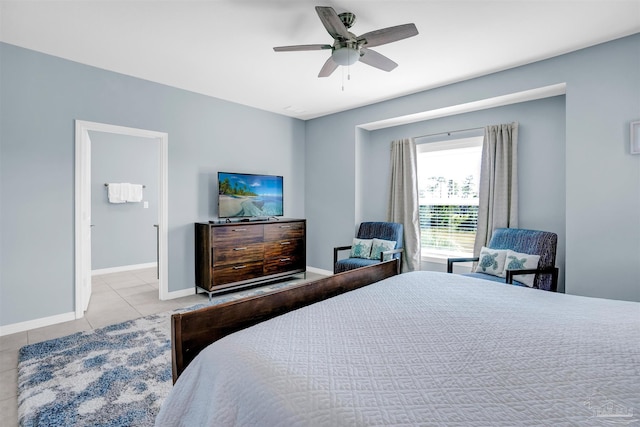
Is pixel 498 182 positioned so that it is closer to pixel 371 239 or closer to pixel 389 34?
pixel 371 239

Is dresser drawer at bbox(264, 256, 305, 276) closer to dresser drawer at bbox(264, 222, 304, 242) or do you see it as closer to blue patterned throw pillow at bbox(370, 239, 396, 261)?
dresser drawer at bbox(264, 222, 304, 242)

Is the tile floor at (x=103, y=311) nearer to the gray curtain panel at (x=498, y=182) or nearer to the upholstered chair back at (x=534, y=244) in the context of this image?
the gray curtain panel at (x=498, y=182)

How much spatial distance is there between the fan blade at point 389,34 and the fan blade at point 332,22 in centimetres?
15

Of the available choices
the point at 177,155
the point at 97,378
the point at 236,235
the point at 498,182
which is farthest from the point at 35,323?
the point at 498,182

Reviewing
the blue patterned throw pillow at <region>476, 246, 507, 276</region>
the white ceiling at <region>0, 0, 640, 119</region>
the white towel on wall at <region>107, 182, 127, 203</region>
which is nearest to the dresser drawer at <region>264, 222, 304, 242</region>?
the white ceiling at <region>0, 0, 640, 119</region>

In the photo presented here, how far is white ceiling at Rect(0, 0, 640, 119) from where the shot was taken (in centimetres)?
242

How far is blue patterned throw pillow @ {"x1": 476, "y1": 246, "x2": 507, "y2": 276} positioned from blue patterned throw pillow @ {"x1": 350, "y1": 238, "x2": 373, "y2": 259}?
1431 mm

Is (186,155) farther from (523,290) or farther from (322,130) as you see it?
(523,290)

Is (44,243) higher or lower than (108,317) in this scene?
higher

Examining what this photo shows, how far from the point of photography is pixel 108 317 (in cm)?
344

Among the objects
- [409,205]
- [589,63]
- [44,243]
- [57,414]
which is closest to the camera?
[57,414]

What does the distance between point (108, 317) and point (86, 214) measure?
1.23 m

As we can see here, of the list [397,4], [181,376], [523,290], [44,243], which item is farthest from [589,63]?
[44,243]

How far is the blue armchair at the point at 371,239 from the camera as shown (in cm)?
412
